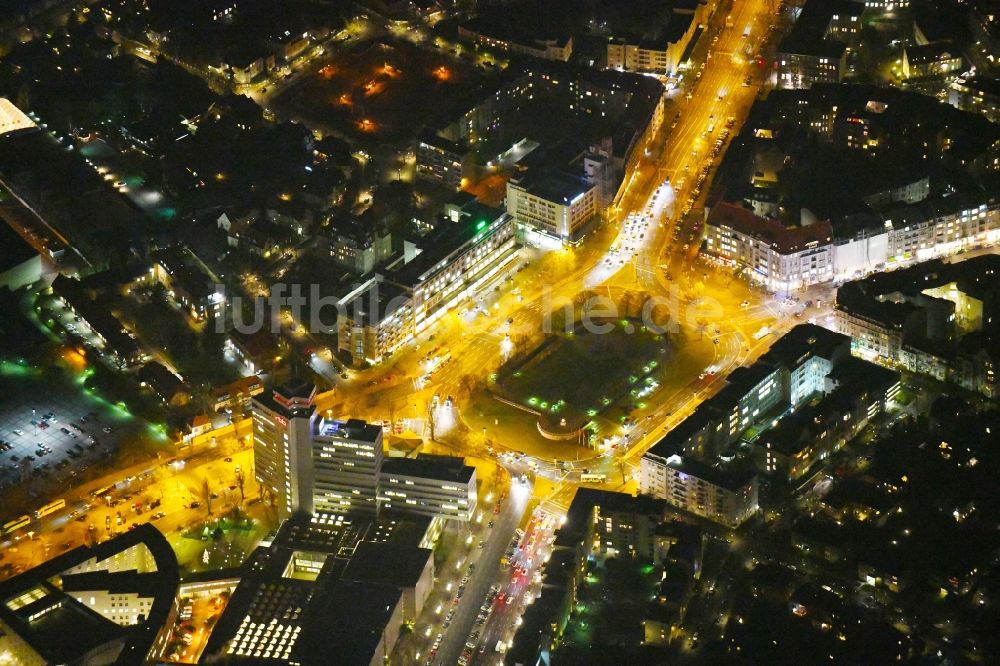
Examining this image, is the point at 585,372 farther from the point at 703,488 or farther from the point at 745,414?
the point at 703,488

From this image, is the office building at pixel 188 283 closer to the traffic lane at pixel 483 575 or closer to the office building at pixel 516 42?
the traffic lane at pixel 483 575

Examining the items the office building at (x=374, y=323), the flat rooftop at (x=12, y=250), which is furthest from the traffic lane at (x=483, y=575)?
the flat rooftop at (x=12, y=250)

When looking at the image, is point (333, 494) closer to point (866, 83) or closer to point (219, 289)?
point (219, 289)

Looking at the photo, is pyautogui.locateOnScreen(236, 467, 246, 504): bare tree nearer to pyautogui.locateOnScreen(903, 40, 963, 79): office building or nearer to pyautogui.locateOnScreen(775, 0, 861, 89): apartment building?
pyautogui.locateOnScreen(775, 0, 861, 89): apartment building

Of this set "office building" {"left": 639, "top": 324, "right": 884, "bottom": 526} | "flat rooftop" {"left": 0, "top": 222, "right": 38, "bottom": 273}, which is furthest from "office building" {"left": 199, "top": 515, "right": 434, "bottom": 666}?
"flat rooftop" {"left": 0, "top": 222, "right": 38, "bottom": 273}

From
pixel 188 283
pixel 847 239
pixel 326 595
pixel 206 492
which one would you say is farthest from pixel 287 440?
pixel 847 239

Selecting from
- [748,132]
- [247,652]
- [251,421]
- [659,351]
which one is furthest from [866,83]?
[247,652]
